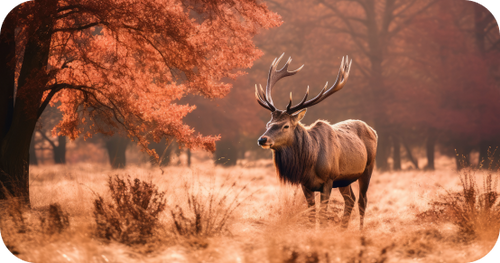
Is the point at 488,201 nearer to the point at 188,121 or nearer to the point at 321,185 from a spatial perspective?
the point at 321,185

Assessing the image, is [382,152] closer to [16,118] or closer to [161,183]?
[161,183]

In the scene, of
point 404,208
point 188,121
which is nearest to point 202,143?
point 404,208

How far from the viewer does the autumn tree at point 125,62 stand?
7.07 meters

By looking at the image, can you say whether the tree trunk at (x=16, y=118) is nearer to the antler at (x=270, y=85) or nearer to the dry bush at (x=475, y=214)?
the antler at (x=270, y=85)

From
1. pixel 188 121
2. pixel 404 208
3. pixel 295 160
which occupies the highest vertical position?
pixel 188 121

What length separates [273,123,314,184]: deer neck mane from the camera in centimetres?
603

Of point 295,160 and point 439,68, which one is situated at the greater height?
point 439,68

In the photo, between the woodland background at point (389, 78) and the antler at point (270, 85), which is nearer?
the antler at point (270, 85)

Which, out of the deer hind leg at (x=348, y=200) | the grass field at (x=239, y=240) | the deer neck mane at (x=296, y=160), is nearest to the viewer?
the grass field at (x=239, y=240)

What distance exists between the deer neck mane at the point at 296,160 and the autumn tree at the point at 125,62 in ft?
6.22

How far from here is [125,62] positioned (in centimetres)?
767

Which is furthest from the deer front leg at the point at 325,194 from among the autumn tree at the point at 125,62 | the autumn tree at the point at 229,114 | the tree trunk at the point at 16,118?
the autumn tree at the point at 229,114

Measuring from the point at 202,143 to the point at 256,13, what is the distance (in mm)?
2553

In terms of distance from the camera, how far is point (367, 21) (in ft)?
71.6
